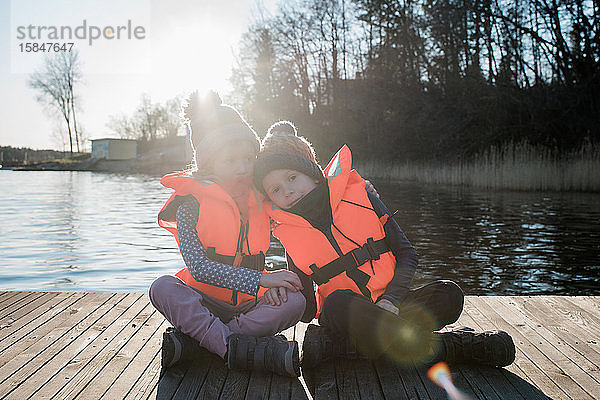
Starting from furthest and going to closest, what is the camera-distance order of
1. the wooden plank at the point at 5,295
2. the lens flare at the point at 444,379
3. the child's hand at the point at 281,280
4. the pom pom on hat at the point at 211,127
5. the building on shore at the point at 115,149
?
the building on shore at the point at 115,149
the wooden plank at the point at 5,295
the pom pom on hat at the point at 211,127
the child's hand at the point at 281,280
the lens flare at the point at 444,379

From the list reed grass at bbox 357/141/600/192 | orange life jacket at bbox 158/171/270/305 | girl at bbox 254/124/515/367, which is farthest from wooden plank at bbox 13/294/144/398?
reed grass at bbox 357/141/600/192

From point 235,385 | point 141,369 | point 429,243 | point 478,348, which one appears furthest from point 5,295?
point 429,243

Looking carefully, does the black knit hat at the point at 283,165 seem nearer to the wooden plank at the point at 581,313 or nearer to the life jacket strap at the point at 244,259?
the life jacket strap at the point at 244,259

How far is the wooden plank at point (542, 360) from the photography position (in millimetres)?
2166

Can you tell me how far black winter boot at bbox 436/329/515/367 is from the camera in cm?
231

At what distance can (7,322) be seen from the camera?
3.02m

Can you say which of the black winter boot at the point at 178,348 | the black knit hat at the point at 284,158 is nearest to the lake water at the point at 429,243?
the black winter boot at the point at 178,348

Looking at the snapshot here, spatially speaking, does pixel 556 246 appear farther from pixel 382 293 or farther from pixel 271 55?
pixel 271 55

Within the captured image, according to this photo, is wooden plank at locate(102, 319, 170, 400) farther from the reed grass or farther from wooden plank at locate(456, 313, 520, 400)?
the reed grass

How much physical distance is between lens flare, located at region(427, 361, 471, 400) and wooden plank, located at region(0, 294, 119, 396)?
1550 mm

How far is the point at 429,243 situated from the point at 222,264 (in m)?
5.73

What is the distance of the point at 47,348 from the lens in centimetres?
260

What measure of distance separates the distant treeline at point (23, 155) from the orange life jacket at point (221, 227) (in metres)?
39.1

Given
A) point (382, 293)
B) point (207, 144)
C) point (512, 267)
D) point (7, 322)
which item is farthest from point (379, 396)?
point (512, 267)
